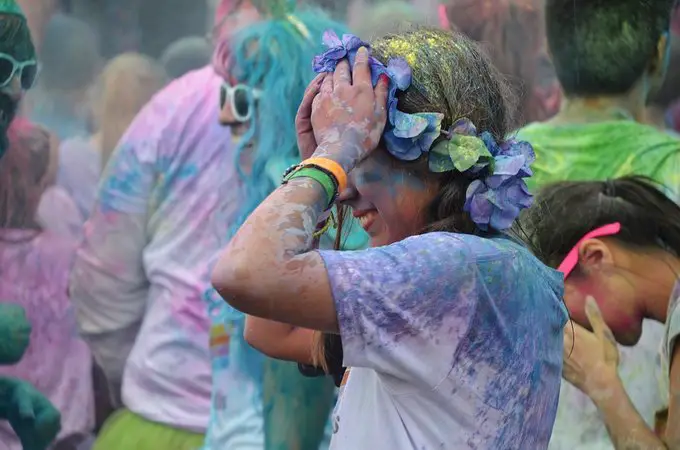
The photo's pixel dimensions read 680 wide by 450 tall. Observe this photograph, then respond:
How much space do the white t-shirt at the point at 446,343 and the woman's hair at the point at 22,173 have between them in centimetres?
217

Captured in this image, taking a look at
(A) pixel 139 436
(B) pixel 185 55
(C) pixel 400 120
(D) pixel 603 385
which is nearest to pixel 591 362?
(D) pixel 603 385

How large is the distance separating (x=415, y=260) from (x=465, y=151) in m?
0.24

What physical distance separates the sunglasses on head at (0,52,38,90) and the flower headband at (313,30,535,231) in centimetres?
210

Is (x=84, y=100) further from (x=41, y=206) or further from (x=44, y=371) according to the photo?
(x=44, y=371)

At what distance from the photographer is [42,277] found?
11.3 feet

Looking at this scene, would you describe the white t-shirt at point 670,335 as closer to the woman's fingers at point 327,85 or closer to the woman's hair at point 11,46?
the woman's fingers at point 327,85

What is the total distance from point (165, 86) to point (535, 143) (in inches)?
48.6

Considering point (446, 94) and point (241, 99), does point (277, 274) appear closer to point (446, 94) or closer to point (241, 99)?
point (446, 94)

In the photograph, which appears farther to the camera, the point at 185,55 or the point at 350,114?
the point at 185,55

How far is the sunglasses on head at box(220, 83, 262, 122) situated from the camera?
3.32m

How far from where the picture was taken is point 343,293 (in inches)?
A: 51.8

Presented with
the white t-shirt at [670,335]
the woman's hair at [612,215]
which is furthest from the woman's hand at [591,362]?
the woman's hair at [612,215]

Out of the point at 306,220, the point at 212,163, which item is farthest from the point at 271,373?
the point at 306,220

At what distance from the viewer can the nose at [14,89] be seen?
339 cm
